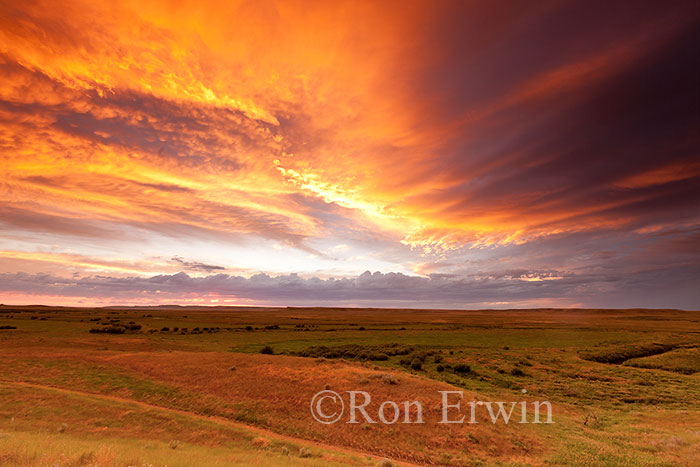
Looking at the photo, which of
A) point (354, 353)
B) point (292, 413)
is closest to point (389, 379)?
point (292, 413)

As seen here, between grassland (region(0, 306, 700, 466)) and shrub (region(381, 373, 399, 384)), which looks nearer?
grassland (region(0, 306, 700, 466))

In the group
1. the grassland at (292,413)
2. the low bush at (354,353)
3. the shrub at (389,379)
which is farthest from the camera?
the low bush at (354,353)

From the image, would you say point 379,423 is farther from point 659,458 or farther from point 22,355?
point 22,355

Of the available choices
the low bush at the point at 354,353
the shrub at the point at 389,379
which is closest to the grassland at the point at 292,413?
the shrub at the point at 389,379

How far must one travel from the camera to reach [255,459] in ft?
51.9

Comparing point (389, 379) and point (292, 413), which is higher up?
point (389, 379)

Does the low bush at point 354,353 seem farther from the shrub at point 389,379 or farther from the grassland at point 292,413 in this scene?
the shrub at point 389,379

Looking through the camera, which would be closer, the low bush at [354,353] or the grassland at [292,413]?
the grassland at [292,413]

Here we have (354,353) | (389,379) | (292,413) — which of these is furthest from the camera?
(354,353)

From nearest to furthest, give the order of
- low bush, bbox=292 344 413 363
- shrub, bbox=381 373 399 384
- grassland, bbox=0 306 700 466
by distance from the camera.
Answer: grassland, bbox=0 306 700 466
shrub, bbox=381 373 399 384
low bush, bbox=292 344 413 363

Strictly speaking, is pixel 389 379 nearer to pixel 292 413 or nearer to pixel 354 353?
pixel 292 413

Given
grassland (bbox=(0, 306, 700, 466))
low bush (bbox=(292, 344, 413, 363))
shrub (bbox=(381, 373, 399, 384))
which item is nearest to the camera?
grassland (bbox=(0, 306, 700, 466))

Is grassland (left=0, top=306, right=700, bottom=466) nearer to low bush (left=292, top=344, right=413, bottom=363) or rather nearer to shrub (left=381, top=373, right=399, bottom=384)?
shrub (left=381, top=373, right=399, bottom=384)

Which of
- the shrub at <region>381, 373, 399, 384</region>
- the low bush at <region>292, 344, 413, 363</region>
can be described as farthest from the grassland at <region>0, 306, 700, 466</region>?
the low bush at <region>292, 344, 413, 363</region>
